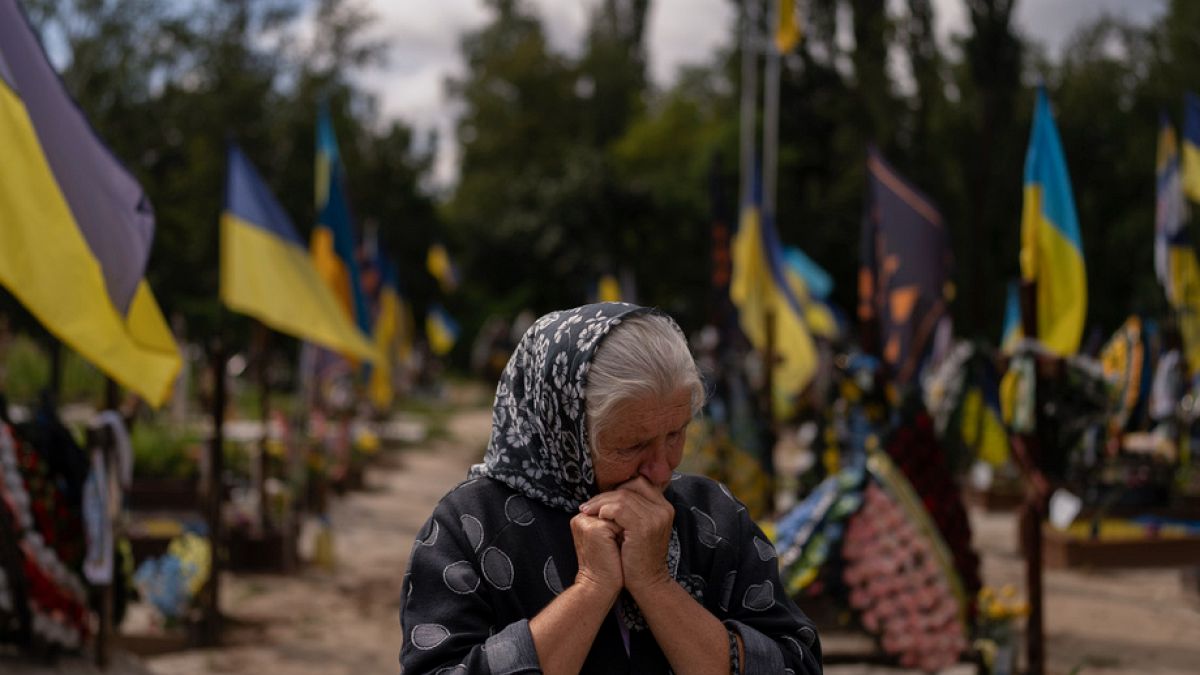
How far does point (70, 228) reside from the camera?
426 cm

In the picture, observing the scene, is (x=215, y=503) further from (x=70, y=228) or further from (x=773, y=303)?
(x=773, y=303)

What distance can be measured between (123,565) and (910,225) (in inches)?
223

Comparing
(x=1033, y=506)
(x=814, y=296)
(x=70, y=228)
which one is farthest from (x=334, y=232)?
(x=814, y=296)

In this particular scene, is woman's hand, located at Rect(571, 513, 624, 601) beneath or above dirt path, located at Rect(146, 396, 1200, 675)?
above

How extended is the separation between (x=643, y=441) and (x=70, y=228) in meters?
3.02

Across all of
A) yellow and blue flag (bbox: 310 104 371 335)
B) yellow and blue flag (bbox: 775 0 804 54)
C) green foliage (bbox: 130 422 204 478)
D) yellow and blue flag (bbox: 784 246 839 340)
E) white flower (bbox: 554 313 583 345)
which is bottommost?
yellow and blue flag (bbox: 784 246 839 340)

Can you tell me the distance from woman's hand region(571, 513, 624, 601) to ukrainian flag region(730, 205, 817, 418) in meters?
9.09

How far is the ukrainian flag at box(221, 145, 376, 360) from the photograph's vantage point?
24.8ft

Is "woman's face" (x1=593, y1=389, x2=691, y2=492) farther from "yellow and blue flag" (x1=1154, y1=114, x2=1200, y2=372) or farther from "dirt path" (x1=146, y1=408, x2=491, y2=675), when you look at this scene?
"yellow and blue flag" (x1=1154, y1=114, x2=1200, y2=372)

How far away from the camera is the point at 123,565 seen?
5.95 meters

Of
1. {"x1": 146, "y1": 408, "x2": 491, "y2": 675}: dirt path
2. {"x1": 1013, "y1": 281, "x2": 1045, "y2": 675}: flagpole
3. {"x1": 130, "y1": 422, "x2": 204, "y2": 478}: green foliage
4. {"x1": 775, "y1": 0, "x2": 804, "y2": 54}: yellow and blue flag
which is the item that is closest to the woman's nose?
{"x1": 1013, "y1": 281, "x2": 1045, "y2": 675}: flagpole

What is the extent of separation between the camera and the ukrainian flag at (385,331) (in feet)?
50.9

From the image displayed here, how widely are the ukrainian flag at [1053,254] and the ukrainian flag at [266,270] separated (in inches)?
161

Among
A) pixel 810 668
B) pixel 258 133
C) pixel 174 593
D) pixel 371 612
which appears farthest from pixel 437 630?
pixel 258 133
